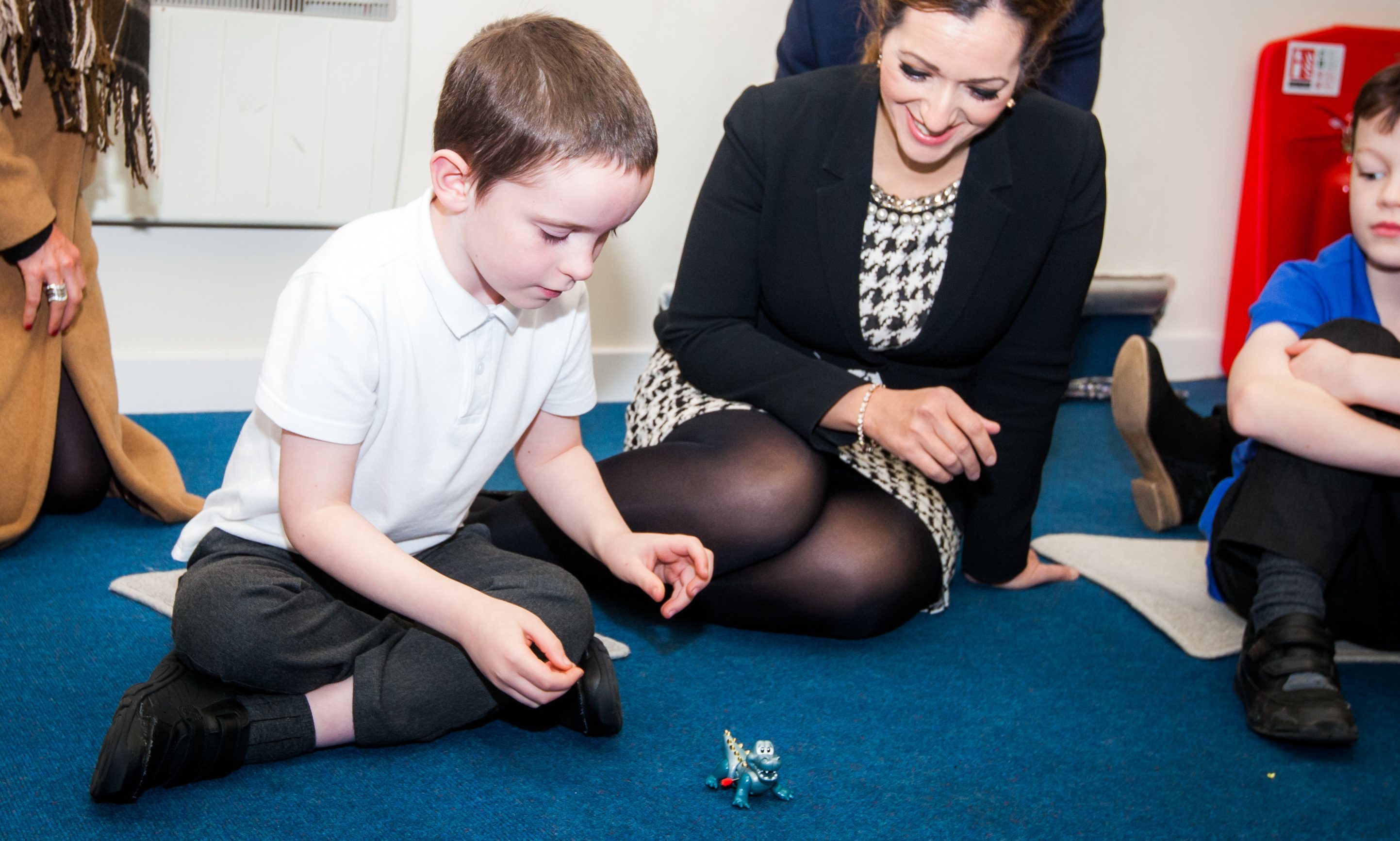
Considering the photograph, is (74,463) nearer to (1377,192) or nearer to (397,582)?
(397,582)

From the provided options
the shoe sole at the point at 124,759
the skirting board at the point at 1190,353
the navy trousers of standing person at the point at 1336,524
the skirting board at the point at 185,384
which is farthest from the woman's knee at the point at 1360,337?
the skirting board at the point at 1190,353

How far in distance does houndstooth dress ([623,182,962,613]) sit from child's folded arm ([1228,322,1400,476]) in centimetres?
34

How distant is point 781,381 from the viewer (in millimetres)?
1271

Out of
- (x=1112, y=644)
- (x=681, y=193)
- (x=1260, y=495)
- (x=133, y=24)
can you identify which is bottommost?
(x=1112, y=644)

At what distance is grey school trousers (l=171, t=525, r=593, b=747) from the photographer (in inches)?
34.9

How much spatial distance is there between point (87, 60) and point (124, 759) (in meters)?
0.89

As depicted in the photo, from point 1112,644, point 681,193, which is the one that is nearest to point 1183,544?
point 1112,644

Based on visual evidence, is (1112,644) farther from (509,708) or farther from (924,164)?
(509,708)

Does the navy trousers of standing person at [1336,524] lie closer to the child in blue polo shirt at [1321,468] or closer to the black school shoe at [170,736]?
the child in blue polo shirt at [1321,468]

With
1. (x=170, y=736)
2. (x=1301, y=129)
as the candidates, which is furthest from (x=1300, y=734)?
(x=1301, y=129)

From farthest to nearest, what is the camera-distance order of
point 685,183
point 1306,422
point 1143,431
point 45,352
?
point 685,183 → point 1143,431 → point 45,352 → point 1306,422

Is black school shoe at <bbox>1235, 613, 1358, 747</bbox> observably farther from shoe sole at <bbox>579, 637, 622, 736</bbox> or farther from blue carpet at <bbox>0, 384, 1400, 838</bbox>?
shoe sole at <bbox>579, 637, 622, 736</bbox>

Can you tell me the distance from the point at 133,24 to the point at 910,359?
1.05 meters

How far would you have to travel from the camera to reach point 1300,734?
3.59ft
